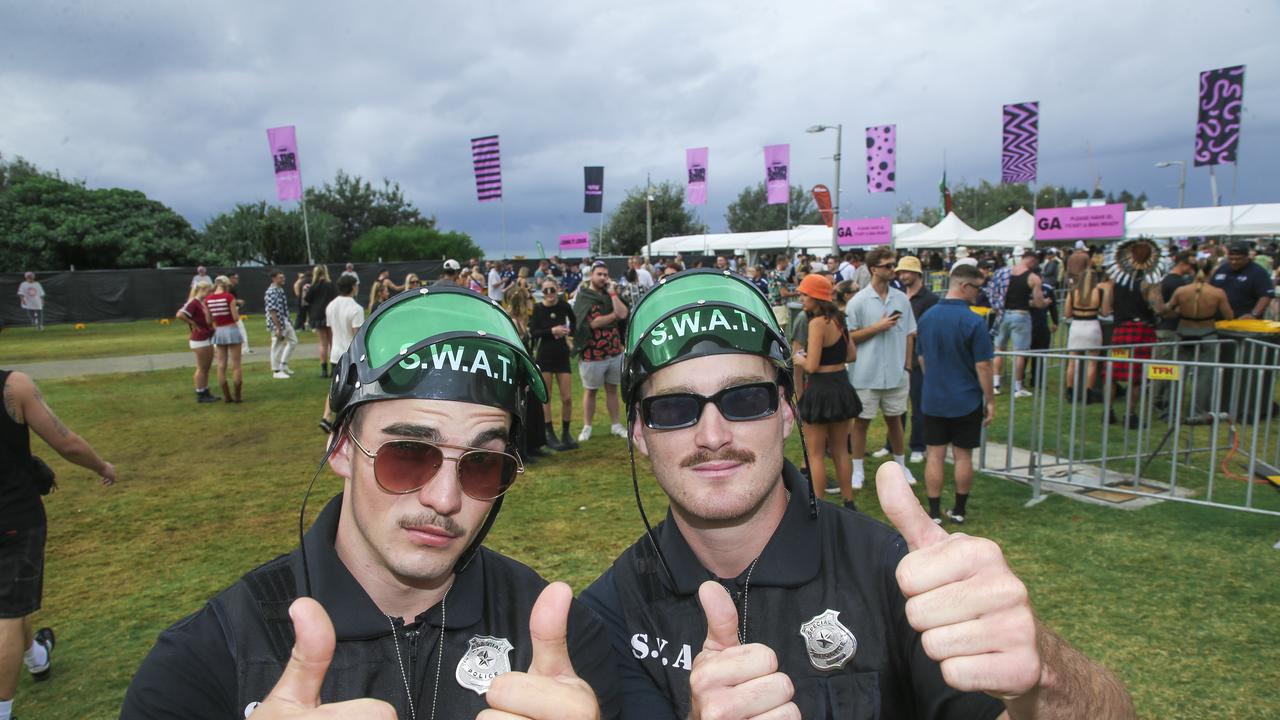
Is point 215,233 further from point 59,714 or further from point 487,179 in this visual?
point 59,714

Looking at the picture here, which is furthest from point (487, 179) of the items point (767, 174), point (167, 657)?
point (167, 657)

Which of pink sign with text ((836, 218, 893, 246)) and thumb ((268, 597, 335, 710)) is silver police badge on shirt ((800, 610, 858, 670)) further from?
pink sign with text ((836, 218, 893, 246))

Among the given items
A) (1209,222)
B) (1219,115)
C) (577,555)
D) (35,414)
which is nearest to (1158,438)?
(577,555)

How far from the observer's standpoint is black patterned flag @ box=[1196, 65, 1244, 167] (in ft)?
64.5

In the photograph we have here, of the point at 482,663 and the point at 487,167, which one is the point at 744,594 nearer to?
the point at 482,663

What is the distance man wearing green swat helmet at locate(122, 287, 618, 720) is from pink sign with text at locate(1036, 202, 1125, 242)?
19.2m

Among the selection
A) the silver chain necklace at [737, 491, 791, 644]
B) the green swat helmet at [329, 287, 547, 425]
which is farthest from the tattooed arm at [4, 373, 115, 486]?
the silver chain necklace at [737, 491, 791, 644]

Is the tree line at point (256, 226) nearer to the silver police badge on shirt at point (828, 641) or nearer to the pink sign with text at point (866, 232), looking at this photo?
the pink sign with text at point (866, 232)

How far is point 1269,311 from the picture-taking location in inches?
508

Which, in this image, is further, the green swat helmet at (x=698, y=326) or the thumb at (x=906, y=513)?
the green swat helmet at (x=698, y=326)

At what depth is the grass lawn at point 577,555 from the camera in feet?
13.6

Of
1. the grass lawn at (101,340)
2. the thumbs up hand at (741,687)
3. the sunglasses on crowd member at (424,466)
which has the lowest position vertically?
the grass lawn at (101,340)

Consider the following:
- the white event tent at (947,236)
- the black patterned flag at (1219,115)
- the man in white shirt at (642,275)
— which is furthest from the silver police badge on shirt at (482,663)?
the white event tent at (947,236)

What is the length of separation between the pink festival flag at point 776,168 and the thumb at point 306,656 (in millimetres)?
29228
